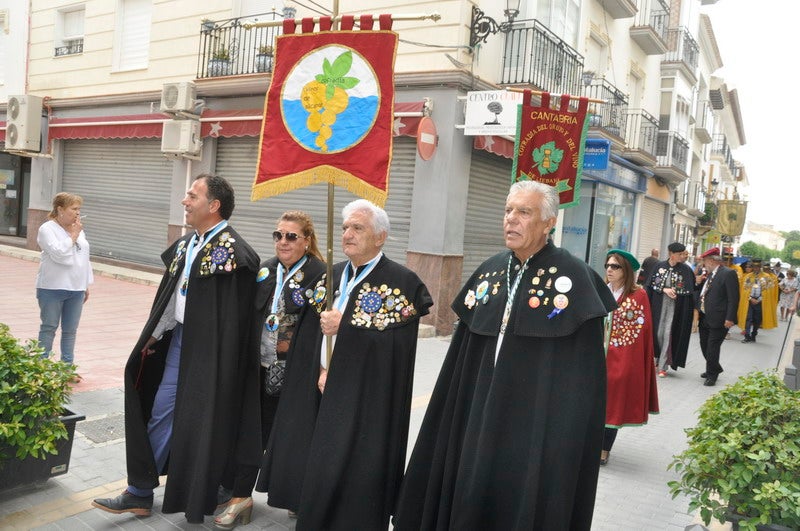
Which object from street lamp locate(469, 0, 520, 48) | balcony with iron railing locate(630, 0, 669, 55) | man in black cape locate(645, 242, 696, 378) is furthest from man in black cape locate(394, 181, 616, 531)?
balcony with iron railing locate(630, 0, 669, 55)

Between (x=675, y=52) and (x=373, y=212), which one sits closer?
(x=373, y=212)

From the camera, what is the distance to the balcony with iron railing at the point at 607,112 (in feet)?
52.5

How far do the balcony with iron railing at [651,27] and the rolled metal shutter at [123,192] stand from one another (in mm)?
13366

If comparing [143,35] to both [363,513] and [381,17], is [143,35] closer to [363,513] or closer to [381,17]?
[381,17]

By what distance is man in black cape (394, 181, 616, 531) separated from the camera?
3096 mm

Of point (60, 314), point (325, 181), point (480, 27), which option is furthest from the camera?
point (480, 27)

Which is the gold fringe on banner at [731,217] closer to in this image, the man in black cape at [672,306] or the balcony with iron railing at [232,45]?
the man in black cape at [672,306]

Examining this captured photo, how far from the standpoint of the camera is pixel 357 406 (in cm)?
364

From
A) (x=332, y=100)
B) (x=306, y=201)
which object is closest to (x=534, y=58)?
(x=306, y=201)

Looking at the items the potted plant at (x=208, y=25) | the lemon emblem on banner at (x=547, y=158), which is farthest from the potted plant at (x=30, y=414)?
the potted plant at (x=208, y=25)

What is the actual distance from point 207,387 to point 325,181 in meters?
1.33

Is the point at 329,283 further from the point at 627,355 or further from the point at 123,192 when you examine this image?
the point at 123,192

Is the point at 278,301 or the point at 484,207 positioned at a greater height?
the point at 484,207

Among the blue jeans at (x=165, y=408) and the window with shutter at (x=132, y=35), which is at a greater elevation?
the window with shutter at (x=132, y=35)
